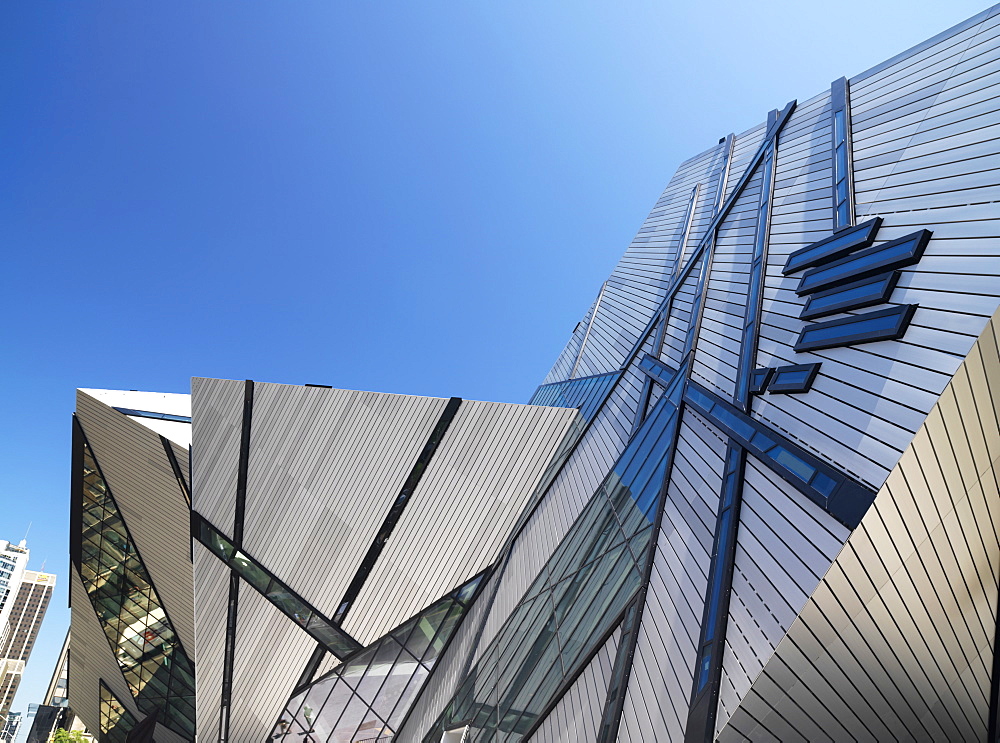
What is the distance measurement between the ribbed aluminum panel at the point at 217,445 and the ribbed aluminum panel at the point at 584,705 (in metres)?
14.1

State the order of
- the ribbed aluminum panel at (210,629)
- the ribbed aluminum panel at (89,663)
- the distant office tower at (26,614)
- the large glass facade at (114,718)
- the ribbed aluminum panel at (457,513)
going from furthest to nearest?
the distant office tower at (26,614), the large glass facade at (114,718), the ribbed aluminum panel at (89,663), the ribbed aluminum panel at (210,629), the ribbed aluminum panel at (457,513)

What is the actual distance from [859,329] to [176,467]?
2144 centimetres

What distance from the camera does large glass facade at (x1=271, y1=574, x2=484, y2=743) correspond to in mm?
15477

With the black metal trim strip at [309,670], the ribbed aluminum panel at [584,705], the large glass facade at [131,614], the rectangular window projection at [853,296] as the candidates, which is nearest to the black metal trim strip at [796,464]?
the rectangular window projection at [853,296]

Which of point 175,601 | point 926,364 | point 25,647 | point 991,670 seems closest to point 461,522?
point 991,670

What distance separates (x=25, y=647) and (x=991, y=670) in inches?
Result: 9804

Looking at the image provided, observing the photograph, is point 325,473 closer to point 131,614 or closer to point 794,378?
point 794,378

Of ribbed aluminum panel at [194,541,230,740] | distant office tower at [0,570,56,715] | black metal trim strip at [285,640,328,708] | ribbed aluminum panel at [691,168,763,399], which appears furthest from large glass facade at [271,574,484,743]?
distant office tower at [0,570,56,715]

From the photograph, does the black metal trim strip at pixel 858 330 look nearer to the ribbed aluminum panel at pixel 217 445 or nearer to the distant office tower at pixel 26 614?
the ribbed aluminum panel at pixel 217 445

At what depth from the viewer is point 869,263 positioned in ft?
23.1

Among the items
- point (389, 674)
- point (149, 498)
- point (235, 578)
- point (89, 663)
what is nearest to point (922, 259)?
point (389, 674)

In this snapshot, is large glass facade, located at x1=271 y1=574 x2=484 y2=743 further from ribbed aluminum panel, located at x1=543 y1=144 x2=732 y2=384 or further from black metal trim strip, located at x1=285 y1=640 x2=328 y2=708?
ribbed aluminum panel, located at x1=543 y1=144 x2=732 y2=384

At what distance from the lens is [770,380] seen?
731 cm

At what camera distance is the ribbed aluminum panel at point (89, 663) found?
2805cm
